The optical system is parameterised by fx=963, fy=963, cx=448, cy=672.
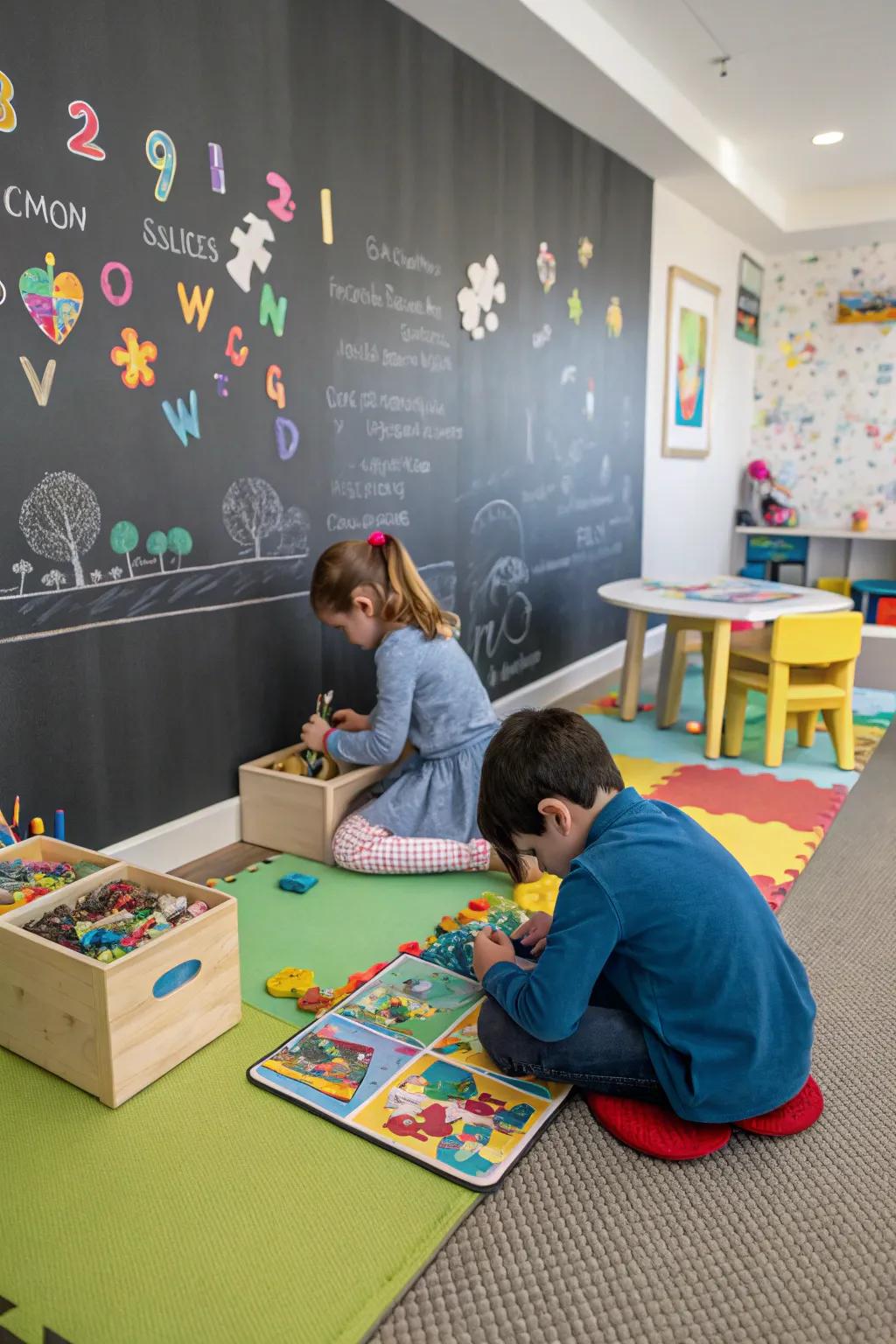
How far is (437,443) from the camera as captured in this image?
3.34 metres

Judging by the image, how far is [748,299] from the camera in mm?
6422

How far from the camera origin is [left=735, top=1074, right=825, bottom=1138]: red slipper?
1518 mm

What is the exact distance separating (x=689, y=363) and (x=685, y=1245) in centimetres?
502

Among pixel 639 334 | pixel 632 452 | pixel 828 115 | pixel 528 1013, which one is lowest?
pixel 528 1013

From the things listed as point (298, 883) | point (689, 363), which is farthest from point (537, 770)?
point (689, 363)

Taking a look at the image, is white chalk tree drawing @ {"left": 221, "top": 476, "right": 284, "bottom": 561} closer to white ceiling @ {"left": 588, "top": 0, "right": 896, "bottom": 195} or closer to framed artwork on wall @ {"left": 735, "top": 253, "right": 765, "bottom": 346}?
white ceiling @ {"left": 588, "top": 0, "right": 896, "bottom": 195}

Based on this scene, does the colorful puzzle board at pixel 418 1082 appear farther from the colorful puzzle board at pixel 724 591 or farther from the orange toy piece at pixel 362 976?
the colorful puzzle board at pixel 724 591

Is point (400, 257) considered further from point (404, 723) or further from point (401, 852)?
point (401, 852)

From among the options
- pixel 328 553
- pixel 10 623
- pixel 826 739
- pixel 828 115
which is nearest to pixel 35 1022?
pixel 10 623

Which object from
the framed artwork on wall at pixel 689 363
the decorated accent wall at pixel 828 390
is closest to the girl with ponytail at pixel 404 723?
the framed artwork on wall at pixel 689 363

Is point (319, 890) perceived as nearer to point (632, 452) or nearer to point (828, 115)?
point (632, 452)

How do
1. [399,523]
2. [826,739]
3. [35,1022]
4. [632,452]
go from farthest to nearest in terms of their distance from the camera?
[632,452] < [826,739] < [399,523] < [35,1022]

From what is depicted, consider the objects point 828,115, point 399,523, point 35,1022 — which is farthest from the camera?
point 828,115

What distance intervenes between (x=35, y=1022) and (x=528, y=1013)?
0.84 metres
